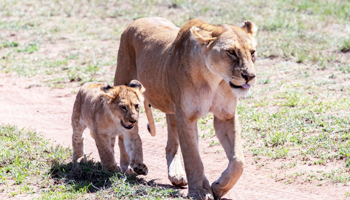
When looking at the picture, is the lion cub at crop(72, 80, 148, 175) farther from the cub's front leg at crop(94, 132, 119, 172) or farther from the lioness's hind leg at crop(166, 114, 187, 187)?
the lioness's hind leg at crop(166, 114, 187, 187)

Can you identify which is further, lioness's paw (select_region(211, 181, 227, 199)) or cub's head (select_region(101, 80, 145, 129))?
cub's head (select_region(101, 80, 145, 129))

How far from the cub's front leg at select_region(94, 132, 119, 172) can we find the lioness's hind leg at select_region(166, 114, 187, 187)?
1.99ft

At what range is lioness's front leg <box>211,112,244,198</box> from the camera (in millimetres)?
5020

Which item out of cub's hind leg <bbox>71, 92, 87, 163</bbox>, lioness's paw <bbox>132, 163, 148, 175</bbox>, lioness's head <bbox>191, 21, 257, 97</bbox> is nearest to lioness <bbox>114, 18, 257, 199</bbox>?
lioness's head <bbox>191, 21, 257, 97</bbox>

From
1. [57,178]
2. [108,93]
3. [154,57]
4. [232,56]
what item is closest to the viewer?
[232,56]

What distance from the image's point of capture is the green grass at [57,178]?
5.11 meters

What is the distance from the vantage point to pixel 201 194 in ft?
16.6

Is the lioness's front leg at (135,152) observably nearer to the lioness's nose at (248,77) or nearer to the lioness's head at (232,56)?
the lioness's head at (232,56)

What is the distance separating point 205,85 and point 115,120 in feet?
3.20

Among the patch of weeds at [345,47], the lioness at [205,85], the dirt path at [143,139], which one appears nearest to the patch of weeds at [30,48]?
the dirt path at [143,139]

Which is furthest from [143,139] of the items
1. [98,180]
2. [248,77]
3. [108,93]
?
[248,77]

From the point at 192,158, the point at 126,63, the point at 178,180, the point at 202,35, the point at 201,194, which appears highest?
the point at 202,35

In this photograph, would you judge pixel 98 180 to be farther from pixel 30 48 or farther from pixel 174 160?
pixel 30 48

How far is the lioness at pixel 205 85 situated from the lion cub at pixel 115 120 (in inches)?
15.5
